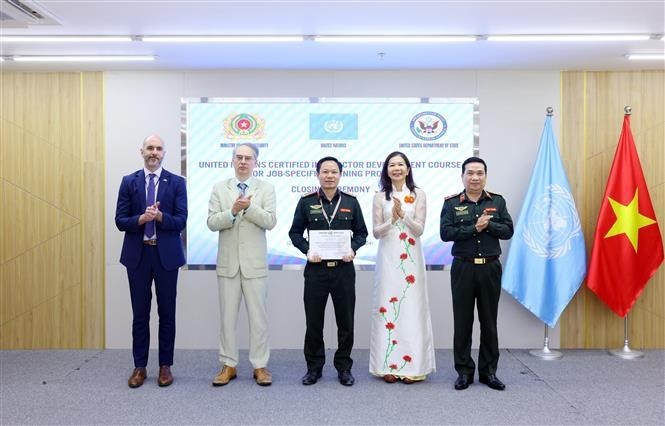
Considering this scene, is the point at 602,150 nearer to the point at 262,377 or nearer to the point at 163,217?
the point at 262,377

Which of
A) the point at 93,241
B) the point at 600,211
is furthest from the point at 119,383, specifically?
the point at 600,211

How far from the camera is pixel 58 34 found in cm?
457

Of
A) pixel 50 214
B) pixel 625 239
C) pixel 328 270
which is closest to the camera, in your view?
pixel 328 270

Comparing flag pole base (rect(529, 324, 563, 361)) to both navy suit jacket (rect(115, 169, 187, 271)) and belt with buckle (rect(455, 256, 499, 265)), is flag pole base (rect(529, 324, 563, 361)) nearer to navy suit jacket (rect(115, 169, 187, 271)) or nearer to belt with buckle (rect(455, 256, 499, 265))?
belt with buckle (rect(455, 256, 499, 265))

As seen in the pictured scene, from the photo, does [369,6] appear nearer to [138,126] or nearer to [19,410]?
[138,126]

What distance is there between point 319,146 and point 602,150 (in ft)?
8.83

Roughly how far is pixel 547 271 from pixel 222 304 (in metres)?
2.91

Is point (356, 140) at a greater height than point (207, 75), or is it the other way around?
point (207, 75)

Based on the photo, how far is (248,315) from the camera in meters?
4.47

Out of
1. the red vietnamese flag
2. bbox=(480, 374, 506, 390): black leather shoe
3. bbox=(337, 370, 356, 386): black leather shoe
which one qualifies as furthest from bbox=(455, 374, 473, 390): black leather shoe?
the red vietnamese flag

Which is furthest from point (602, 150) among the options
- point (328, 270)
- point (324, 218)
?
point (328, 270)

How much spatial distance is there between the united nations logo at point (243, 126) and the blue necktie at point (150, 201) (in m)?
1.39

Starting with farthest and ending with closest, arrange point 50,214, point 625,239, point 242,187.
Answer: point 50,214
point 625,239
point 242,187

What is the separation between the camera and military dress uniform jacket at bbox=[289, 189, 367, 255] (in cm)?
441
